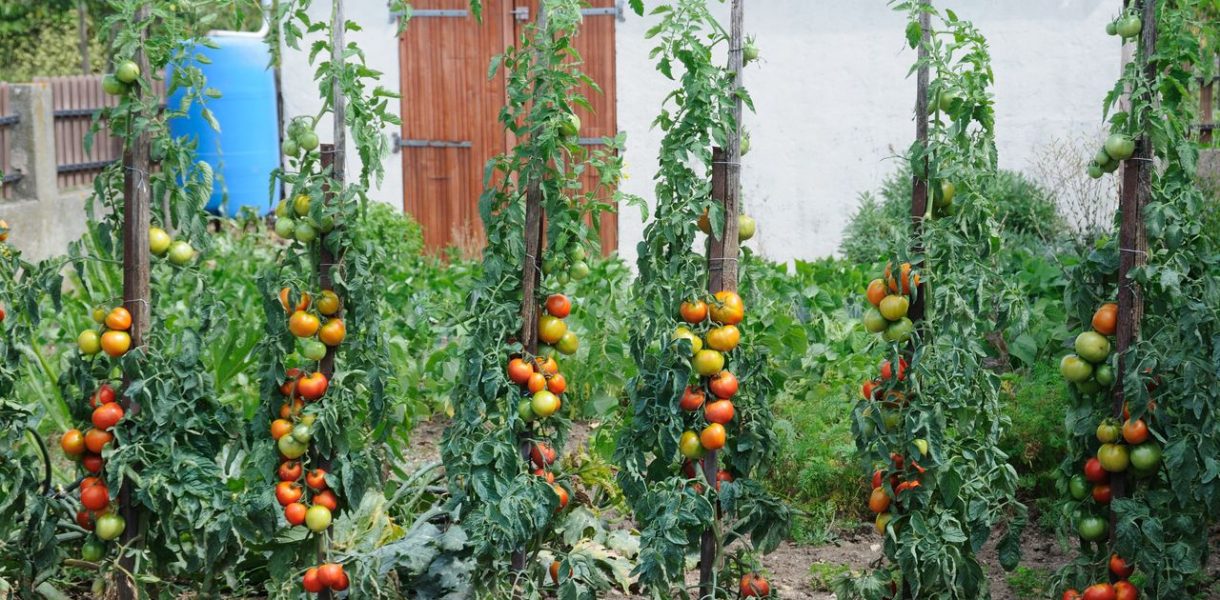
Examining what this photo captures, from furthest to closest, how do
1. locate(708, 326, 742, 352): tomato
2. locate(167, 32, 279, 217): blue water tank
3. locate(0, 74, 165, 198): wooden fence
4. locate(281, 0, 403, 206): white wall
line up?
1. locate(167, 32, 279, 217): blue water tank
2. locate(0, 74, 165, 198): wooden fence
3. locate(281, 0, 403, 206): white wall
4. locate(708, 326, 742, 352): tomato

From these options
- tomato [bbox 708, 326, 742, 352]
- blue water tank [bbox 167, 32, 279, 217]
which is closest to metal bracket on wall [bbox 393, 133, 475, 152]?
blue water tank [bbox 167, 32, 279, 217]

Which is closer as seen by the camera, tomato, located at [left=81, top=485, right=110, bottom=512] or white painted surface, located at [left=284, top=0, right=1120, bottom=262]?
tomato, located at [left=81, top=485, right=110, bottom=512]

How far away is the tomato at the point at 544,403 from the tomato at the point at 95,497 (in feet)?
3.80

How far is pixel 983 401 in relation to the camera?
3.22 meters

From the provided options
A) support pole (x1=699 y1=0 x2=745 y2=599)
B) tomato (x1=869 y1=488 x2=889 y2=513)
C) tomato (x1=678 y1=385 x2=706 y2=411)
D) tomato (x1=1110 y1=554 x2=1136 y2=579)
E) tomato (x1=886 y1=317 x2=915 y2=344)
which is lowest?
tomato (x1=1110 y1=554 x2=1136 y2=579)

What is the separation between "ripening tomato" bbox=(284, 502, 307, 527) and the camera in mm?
3271

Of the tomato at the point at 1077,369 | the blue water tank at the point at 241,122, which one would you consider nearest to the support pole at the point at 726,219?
the tomato at the point at 1077,369

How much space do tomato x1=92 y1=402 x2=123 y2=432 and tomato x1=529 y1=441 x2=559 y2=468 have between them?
3.58 feet

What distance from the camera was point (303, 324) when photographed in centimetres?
326

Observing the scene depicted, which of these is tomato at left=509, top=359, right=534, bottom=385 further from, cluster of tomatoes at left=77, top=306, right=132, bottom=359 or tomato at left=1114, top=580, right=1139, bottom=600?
tomato at left=1114, top=580, right=1139, bottom=600

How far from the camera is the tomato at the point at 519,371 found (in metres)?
3.31

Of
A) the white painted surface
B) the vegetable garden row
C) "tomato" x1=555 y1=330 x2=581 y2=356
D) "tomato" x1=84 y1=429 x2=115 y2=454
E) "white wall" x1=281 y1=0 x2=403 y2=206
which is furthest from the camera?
"white wall" x1=281 y1=0 x2=403 y2=206

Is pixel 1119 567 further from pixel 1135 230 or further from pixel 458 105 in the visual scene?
pixel 458 105

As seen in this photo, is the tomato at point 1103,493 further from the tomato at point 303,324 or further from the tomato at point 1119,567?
the tomato at point 303,324
